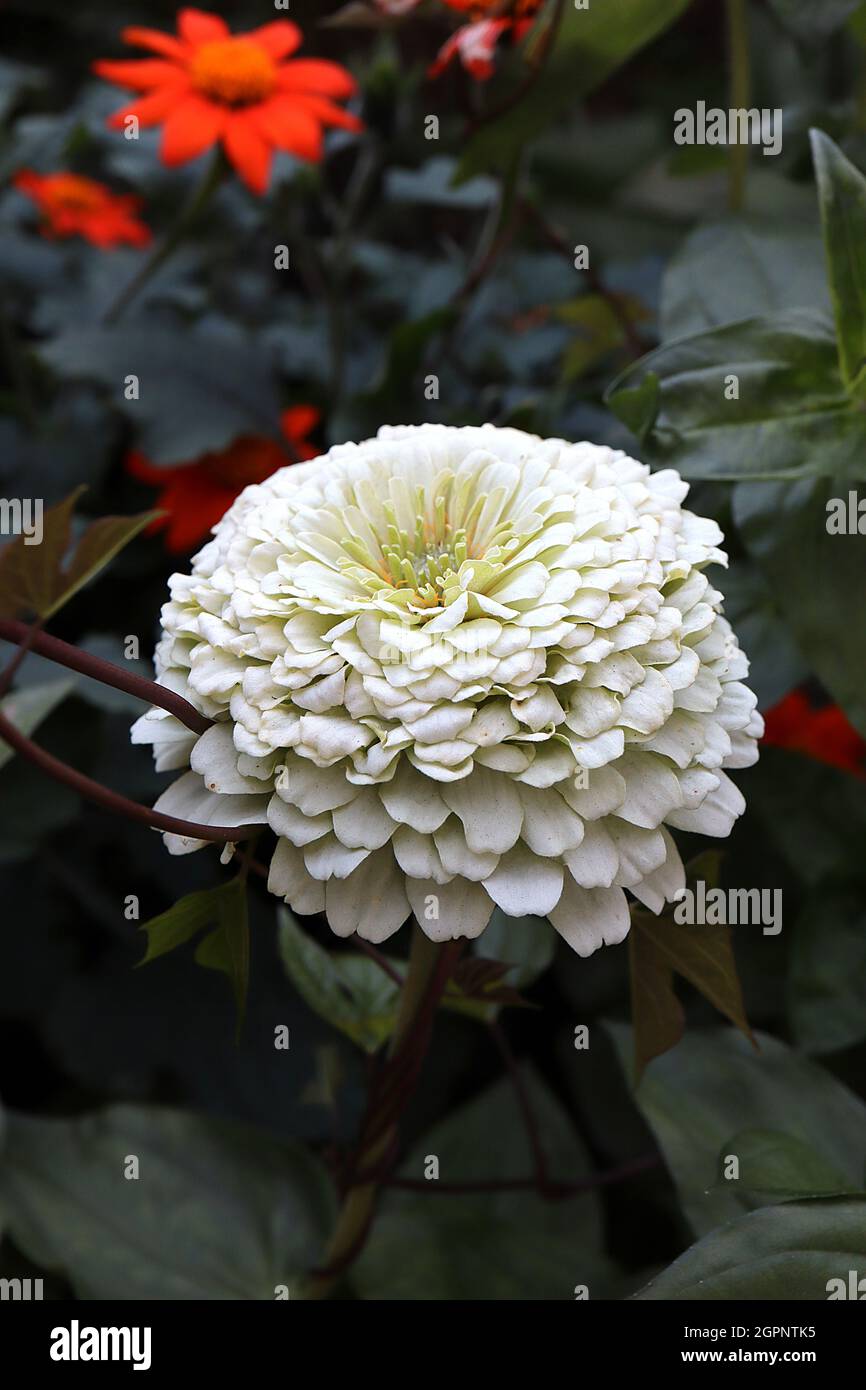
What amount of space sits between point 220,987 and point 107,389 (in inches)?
15.4

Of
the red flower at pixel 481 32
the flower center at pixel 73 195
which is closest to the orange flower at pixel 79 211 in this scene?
the flower center at pixel 73 195

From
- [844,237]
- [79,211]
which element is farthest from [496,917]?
[79,211]

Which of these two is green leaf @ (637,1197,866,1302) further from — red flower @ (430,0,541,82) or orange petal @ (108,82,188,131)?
orange petal @ (108,82,188,131)

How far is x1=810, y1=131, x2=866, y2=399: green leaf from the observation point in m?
0.39

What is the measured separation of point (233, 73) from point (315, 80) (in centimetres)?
4

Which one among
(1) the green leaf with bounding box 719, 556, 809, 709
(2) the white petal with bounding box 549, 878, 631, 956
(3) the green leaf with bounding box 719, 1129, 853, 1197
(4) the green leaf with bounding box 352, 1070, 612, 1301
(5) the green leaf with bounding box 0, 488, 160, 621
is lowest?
(4) the green leaf with bounding box 352, 1070, 612, 1301

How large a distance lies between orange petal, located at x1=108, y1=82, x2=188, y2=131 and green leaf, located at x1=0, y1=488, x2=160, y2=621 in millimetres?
346

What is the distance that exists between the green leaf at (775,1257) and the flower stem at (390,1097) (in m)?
0.10

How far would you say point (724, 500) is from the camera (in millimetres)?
473

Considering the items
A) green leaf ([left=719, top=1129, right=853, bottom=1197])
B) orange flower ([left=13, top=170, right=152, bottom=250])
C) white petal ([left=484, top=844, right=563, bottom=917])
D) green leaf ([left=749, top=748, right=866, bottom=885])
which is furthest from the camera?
orange flower ([left=13, top=170, right=152, bottom=250])

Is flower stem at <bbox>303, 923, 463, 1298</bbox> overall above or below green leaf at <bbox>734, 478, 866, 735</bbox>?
below

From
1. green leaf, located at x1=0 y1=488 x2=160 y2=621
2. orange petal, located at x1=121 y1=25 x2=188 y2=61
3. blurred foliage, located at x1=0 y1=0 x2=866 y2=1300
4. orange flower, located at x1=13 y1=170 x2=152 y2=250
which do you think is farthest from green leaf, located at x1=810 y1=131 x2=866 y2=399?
orange flower, located at x1=13 y1=170 x2=152 y2=250

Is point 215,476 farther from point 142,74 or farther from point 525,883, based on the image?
point 525,883
